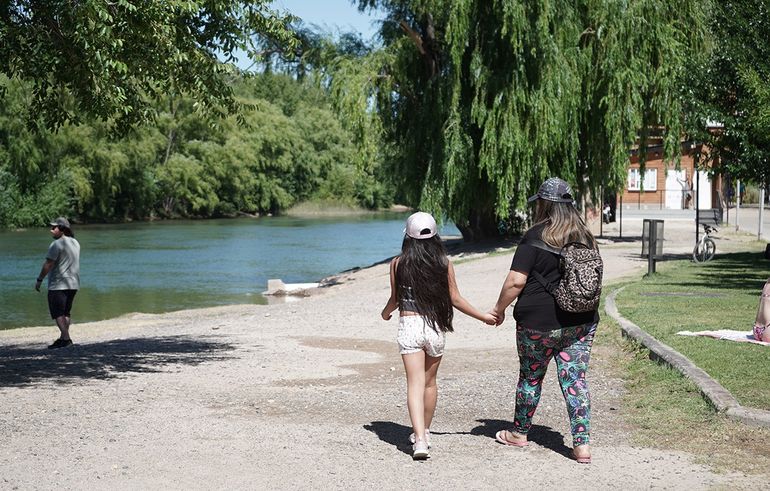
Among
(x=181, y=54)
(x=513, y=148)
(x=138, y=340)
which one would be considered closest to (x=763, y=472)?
(x=181, y=54)

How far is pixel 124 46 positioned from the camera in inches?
454

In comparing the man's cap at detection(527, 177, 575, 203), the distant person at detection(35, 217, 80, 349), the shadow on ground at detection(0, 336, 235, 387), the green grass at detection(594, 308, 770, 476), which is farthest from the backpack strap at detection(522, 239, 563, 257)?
the distant person at detection(35, 217, 80, 349)

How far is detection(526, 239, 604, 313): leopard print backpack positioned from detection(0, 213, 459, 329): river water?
19608 mm

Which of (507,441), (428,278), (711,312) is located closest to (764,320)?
(711,312)

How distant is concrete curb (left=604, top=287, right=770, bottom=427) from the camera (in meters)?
7.82

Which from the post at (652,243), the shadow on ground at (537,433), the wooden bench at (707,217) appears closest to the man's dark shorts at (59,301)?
the shadow on ground at (537,433)

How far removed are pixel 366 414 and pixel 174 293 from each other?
23.5 metres

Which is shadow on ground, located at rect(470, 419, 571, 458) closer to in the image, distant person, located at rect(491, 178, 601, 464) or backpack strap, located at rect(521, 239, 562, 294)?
distant person, located at rect(491, 178, 601, 464)

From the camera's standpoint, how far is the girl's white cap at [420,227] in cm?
720

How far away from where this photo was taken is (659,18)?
3183 centimetres

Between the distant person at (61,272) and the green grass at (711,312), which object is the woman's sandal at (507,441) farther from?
the distant person at (61,272)

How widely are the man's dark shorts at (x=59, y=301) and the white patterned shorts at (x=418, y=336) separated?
891 cm

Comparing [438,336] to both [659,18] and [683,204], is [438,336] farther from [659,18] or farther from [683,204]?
[683,204]

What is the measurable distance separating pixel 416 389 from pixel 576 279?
132 centimetres
